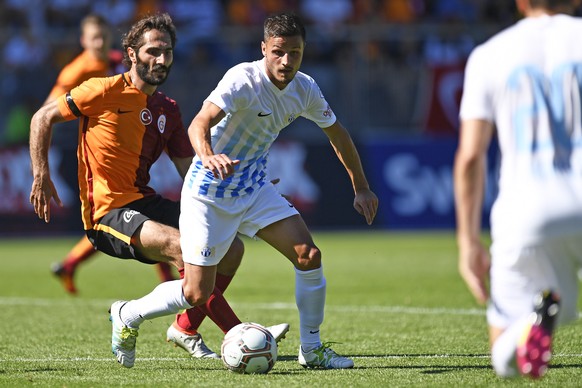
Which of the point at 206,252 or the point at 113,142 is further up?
the point at 113,142

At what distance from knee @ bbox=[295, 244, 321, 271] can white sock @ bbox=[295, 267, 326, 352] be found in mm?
43

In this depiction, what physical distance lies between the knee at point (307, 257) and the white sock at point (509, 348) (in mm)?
2290

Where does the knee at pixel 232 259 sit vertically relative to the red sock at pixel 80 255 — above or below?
above

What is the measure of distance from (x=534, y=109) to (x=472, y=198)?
454mm

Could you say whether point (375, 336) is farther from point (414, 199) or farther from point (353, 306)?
point (414, 199)

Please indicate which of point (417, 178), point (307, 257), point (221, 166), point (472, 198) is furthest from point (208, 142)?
point (417, 178)

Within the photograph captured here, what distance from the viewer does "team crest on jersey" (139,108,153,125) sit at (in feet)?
23.9

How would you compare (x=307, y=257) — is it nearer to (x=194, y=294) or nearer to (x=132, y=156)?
(x=194, y=294)

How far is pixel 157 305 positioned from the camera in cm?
638

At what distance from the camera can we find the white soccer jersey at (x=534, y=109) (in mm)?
4312

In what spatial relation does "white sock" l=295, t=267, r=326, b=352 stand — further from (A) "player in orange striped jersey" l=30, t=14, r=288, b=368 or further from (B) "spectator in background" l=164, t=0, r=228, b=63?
(B) "spectator in background" l=164, t=0, r=228, b=63

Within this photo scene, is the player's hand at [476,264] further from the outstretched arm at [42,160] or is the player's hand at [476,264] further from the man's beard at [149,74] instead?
the man's beard at [149,74]

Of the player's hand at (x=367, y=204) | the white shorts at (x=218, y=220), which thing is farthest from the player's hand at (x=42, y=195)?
the player's hand at (x=367, y=204)

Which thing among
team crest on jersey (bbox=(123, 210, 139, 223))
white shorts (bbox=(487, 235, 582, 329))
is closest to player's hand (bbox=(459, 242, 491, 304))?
white shorts (bbox=(487, 235, 582, 329))
